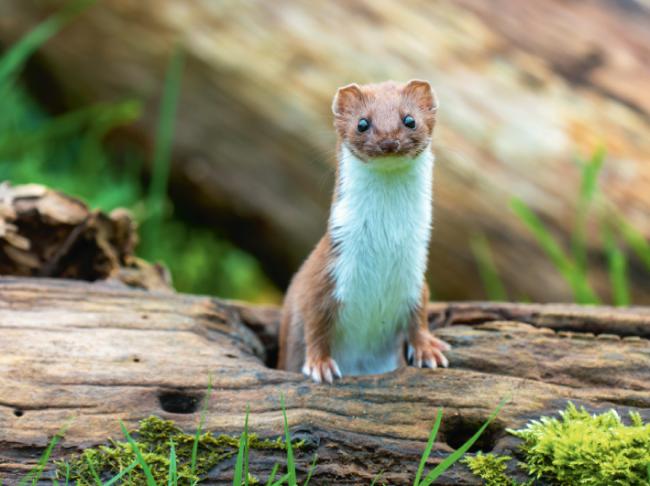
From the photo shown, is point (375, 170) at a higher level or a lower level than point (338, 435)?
higher

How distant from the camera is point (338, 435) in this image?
3.20 metres

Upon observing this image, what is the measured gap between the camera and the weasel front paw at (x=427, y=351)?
362cm

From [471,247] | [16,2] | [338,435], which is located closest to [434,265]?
[471,247]

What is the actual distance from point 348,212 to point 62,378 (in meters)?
1.32

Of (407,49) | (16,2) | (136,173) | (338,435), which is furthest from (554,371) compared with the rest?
(16,2)

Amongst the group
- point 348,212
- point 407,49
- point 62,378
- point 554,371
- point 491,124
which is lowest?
point 62,378

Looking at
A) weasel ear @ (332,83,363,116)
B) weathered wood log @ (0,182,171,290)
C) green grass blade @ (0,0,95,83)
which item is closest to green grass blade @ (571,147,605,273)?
weasel ear @ (332,83,363,116)

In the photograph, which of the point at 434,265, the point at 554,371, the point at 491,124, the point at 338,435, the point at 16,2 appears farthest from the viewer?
the point at 16,2

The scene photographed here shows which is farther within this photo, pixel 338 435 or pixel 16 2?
pixel 16 2

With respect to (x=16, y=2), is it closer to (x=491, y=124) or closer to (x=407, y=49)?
(x=407, y=49)

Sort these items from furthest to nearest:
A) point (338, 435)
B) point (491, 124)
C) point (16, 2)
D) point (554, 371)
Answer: point (16, 2), point (491, 124), point (554, 371), point (338, 435)

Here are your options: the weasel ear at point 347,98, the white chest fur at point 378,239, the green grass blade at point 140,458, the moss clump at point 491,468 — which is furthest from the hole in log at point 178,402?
the weasel ear at point 347,98

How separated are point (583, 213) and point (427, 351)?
2041 mm

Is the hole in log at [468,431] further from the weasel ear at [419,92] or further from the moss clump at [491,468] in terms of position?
the weasel ear at [419,92]
